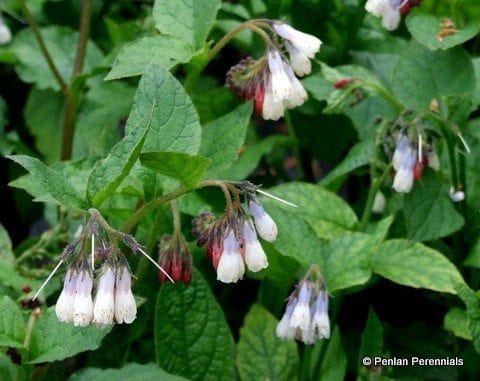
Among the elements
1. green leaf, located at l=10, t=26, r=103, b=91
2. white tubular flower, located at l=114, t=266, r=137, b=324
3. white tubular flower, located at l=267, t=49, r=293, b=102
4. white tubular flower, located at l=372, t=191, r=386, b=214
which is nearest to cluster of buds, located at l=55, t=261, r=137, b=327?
white tubular flower, located at l=114, t=266, r=137, b=324

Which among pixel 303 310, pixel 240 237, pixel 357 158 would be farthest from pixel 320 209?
pixel 240 237

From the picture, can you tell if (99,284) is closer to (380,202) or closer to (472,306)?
(472,306)

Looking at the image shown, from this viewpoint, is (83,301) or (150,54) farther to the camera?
(150,54)

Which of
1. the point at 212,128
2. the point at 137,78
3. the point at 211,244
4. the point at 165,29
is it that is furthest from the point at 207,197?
the point at 137,78

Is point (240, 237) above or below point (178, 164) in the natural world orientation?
below

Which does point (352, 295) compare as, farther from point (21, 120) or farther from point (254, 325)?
point (21, 120)

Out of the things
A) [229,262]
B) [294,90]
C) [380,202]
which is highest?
[294,90]

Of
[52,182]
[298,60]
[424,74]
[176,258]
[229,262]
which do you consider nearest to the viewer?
[52,182]
